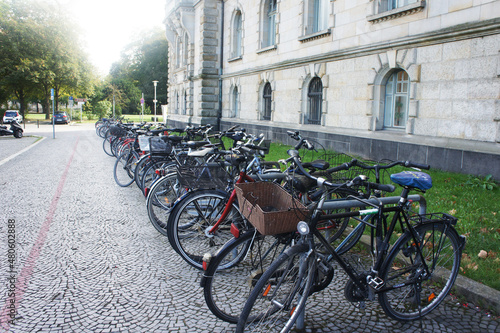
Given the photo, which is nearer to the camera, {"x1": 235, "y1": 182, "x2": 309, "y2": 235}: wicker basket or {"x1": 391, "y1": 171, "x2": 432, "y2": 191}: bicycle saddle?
{"x1": 235, "y1": 182, "x2": 309, "y2": 235}: wicker basket

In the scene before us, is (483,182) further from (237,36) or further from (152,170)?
(237,36)

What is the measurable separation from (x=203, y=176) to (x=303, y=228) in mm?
2089

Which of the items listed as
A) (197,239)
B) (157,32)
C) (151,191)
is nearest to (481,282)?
(197,239)

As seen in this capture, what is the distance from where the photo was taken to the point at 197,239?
4609 mm

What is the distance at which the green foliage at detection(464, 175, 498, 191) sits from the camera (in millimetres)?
7987

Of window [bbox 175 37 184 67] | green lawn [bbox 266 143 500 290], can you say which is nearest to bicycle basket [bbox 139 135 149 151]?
green lawn [bbox 266 143 500 290]

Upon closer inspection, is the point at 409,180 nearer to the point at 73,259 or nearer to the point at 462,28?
the point at 73,259

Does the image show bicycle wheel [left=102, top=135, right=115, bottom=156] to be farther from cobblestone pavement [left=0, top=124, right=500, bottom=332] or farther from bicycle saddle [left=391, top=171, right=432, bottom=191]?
bicycle saddle [left=391, top=171, right=432, bottom=191]

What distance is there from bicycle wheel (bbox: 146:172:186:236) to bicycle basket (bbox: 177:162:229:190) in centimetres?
88

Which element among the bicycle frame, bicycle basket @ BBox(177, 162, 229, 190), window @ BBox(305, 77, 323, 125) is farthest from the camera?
window @ BBox(305, 77, 323, 125)

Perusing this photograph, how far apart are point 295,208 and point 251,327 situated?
856 millimetres

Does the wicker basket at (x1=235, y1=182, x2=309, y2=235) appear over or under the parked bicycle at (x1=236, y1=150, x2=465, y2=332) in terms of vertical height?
over

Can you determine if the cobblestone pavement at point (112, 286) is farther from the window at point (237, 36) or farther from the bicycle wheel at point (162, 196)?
the window at point (237, 36)

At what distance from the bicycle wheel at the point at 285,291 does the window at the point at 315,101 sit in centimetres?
1292
